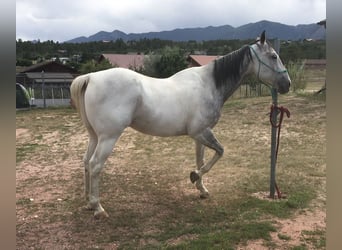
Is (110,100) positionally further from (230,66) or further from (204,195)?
(204,195)

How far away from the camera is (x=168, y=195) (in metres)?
4.55

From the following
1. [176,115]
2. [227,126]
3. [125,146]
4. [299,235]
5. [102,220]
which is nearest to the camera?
[299,235]

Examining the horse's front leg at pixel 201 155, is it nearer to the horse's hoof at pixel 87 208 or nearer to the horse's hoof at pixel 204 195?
the horse's hoof at pixel 204 195

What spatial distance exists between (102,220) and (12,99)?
324 cm

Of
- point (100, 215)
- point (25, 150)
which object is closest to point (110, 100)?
point (100, 215)

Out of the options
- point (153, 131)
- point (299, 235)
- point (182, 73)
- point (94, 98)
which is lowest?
point (299, 235)

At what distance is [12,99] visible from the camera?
649 mm

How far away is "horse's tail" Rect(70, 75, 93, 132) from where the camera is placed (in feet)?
Answer: 12.1

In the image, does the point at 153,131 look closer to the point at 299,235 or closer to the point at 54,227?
the point at 54,227

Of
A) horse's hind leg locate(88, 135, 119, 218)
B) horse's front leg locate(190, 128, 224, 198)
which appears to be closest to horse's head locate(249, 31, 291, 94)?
horse's front leg locate(190, 128, 224, 198)

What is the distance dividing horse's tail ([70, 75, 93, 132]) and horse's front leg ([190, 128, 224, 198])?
4.14 feet

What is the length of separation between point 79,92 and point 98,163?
0.75 m

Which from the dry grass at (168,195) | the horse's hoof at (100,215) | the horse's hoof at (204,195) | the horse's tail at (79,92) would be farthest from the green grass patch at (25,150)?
the horse's hoof at (204,195)

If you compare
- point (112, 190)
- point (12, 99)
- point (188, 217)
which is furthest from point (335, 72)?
point (112, 190)
